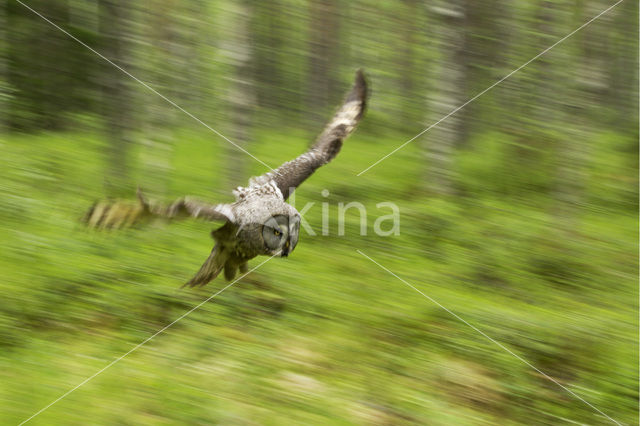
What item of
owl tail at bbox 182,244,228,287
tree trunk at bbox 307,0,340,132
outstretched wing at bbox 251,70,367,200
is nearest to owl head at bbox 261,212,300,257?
owl tail at bbox 182,244,228,287

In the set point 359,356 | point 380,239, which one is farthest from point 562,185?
point 359,356

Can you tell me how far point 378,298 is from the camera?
562 centimetres

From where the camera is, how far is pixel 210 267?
448 centimetres

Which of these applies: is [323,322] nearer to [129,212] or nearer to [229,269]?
[229,269]

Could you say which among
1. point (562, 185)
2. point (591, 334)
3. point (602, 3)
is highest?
point (602, 3)

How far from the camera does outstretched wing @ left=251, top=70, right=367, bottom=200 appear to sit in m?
5.11

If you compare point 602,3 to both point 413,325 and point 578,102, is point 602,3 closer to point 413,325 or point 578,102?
point 578,102

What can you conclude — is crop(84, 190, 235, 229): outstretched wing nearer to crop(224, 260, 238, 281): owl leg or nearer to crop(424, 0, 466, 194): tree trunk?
crop(224, 260, 238, 281): owl leg

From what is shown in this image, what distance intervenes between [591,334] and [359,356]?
2161 mm

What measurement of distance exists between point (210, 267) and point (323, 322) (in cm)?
124

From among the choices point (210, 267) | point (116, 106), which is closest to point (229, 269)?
point (210, 267)

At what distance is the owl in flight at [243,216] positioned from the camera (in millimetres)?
3371

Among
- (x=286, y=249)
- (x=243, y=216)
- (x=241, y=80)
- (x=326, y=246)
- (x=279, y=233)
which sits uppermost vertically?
(x=241, y=80)

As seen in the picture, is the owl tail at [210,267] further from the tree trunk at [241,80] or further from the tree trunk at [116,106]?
the tree trunk at [116,106]
